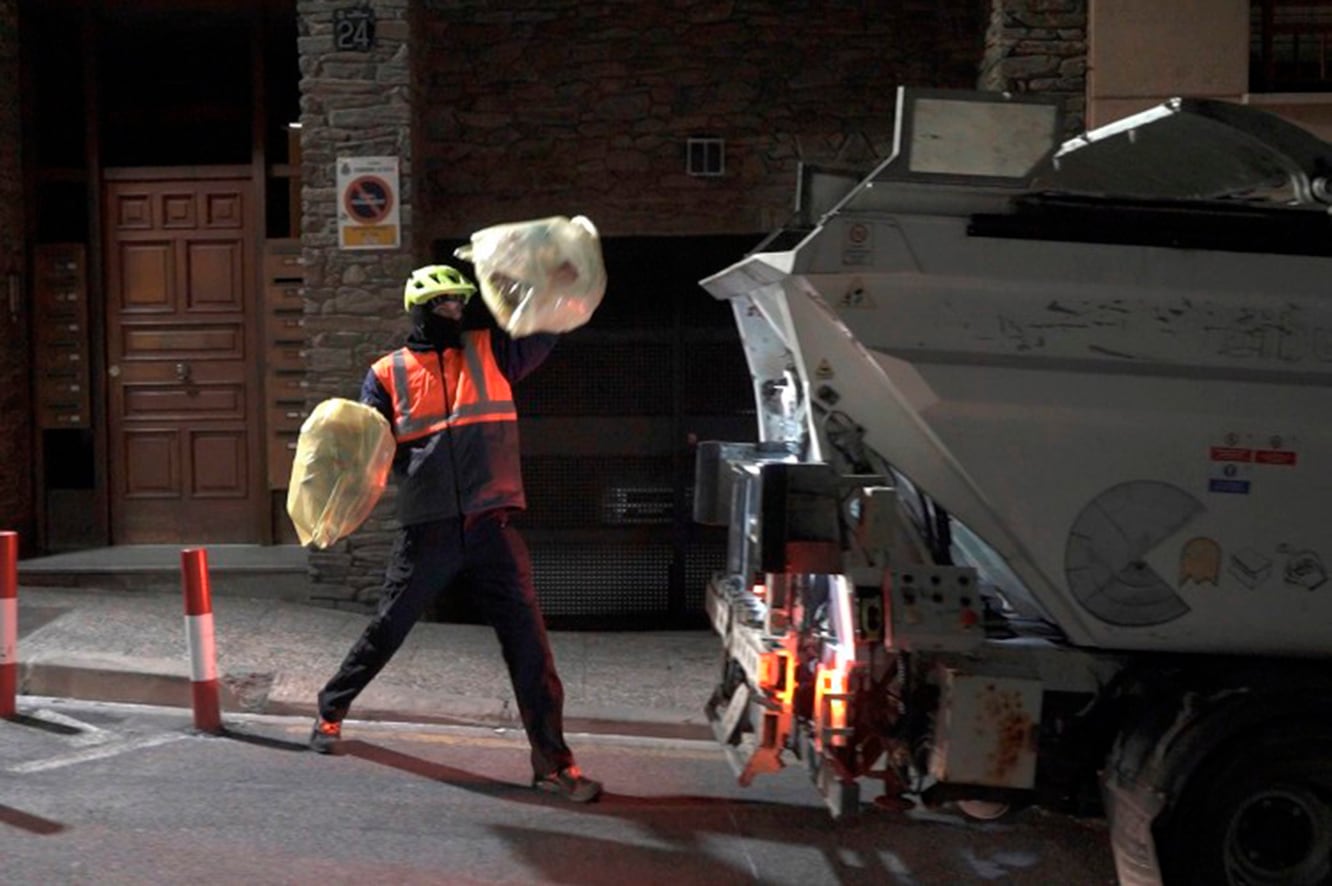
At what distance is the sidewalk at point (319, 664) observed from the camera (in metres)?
7.28

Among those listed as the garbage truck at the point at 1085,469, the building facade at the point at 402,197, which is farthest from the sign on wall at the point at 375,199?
the garbage truck at the point at 1085,469

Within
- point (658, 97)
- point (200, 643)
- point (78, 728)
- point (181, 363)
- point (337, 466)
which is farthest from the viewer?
point (181, 363)

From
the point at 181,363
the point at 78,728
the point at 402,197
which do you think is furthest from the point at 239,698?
the point at 181,363

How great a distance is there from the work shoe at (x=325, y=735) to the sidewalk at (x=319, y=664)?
2.88 feet

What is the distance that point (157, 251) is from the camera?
10.4m

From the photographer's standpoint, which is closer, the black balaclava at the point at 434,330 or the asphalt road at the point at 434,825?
the asphalt road at the point at 434,825

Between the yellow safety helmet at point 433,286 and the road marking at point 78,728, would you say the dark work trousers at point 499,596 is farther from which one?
the road marking at point 78,728

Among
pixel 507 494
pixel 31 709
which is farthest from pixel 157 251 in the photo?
pixel 507 494

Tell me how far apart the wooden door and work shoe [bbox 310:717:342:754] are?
4.28 m

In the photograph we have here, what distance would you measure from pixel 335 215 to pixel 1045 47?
446 centimetres

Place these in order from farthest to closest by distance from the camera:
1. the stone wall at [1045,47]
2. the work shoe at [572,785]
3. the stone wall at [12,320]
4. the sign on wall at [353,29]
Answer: the stone wall at [12,320], the sign on wall at [353,29], the stone wall at [1045,47], the work shoe at [572,785]

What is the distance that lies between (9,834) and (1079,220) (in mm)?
4169

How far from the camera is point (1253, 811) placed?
14.4 ft

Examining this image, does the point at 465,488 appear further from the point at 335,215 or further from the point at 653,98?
the point at 653,98
